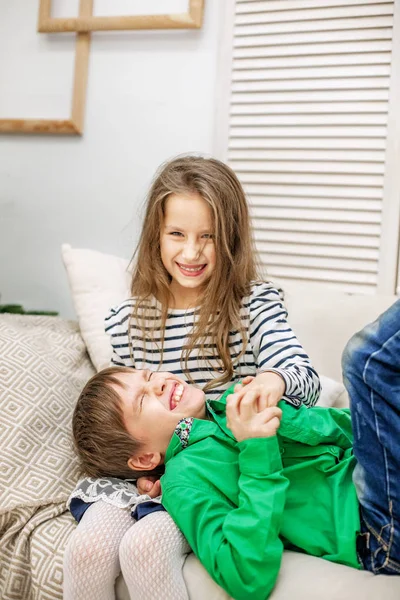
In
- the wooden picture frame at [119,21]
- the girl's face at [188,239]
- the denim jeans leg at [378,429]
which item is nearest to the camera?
the denim jeans leg at [378,429]

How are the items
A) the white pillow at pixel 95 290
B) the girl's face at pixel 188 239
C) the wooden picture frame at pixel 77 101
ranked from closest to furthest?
the girl's face at pixel 188 239 → the white pillow at pixel 95 290 → the wooden picture frame at pixel 77 101

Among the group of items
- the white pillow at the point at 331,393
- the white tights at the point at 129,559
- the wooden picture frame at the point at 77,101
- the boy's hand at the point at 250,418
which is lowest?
the white tights at the point at 129,559

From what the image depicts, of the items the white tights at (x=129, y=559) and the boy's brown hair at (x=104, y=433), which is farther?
the boy's brown hair at (x=104, y=433)

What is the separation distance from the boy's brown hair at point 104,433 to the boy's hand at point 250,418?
25cm

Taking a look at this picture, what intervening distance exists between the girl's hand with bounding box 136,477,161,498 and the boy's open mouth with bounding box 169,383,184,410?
0.15 metres

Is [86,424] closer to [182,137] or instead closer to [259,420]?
[259,420]

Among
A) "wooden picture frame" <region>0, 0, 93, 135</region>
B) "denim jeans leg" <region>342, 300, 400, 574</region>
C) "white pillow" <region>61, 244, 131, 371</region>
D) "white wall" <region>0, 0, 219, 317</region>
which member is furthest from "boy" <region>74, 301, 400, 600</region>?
"wooden picture frame" <region>0, 0, 93, 135</region>

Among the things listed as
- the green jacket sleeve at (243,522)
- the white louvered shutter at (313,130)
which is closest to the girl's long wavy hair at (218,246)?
the green jacket sleeve at (243,522)

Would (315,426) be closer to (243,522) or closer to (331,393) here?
(243,522)

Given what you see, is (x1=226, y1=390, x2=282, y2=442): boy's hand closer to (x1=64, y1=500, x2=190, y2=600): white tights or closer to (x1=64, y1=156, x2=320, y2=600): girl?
(x1=64, y1=156, x2=320, y2=600): girl

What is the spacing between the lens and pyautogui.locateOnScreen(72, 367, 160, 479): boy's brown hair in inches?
47.5

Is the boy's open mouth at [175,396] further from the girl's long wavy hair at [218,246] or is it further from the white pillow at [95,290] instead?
the white pillow at [95,290]

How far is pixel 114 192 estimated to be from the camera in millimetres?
2197

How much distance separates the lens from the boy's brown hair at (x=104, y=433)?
3.96ft
